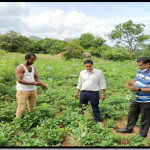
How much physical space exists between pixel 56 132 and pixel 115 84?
4.83 meters

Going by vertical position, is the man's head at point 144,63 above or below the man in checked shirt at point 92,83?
above

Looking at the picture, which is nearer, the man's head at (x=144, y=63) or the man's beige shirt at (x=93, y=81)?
the man's head at (x=144, y=63)

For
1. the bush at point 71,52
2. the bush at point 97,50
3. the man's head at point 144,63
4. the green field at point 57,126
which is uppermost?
the bush at point 97,50

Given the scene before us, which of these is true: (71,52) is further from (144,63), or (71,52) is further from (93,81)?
(144,63)

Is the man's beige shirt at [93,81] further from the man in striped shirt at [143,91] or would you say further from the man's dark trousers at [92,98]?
the man in striped shirt at [143,91]

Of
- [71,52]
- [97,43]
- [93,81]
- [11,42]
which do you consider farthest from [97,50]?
[93,81]

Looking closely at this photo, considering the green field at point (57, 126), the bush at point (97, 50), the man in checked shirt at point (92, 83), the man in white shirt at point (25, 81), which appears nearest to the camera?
the green field at point (57, 126)

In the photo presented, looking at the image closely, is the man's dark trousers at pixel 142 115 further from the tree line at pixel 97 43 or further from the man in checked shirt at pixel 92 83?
the tree line at pixel 97 43

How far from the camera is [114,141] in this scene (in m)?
2.65

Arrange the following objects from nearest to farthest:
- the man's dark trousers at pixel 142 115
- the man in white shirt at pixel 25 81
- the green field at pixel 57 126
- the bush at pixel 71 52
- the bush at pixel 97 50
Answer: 1. the green field at pixel 57 126
2. the man's dark trousers at pixel 142 115
3. the man in white shirt at pixel 25 81
4. the bush at pixel 71 52
5. the bush at pixel 97 50

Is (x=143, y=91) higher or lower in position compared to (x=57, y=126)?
higher

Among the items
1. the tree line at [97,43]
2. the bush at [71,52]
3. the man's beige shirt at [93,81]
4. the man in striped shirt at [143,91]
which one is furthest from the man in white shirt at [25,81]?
the tree line at [97,43]

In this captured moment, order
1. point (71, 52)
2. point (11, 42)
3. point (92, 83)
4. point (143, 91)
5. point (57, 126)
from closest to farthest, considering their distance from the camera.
Answer: point (143, 91)
point (57, 126)
point (92, 83)
point (71, 52)
point (11, 42)

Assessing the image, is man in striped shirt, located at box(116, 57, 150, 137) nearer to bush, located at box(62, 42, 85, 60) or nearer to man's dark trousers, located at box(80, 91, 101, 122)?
man's dark trousers, located at box(80, 91, 101, 122)
